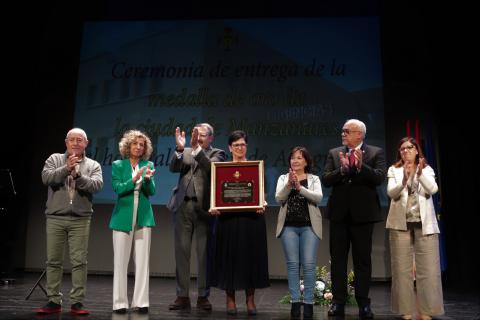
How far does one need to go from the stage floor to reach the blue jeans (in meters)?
0.27

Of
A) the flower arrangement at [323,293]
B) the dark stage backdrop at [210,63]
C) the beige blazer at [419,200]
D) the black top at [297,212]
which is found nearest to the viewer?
the beige blazer at [419,200]

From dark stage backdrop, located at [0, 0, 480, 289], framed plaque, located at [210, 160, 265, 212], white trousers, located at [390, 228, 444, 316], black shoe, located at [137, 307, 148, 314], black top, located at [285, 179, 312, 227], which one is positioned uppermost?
dark stage backdrop, located at [0, 0, 480, 289]

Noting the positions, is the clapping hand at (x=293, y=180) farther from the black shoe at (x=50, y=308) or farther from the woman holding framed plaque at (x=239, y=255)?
the black shoe at (x=50, y=308)

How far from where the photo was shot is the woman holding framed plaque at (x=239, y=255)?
379 centimetres

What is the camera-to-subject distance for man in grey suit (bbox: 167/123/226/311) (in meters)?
4.16

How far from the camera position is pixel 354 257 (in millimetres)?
3822

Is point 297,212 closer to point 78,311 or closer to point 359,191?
point 359,191

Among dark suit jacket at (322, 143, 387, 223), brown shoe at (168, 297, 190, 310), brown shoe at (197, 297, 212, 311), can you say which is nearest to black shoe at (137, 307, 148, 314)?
brown shoe at (168, 297, 190, 310)

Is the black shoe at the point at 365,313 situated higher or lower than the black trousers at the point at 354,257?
lower

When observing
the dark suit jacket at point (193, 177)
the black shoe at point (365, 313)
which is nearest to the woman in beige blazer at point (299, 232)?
the black shoe at point (365, 313)

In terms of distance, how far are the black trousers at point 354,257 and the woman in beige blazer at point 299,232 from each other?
0.21m

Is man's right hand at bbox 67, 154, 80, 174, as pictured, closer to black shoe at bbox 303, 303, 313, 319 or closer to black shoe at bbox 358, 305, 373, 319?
black shoe at bbox 303, 303, 313, 319

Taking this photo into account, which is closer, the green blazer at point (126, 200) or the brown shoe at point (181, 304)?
the green blazer at point (126, 200)

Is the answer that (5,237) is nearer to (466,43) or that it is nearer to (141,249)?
(141,249)
